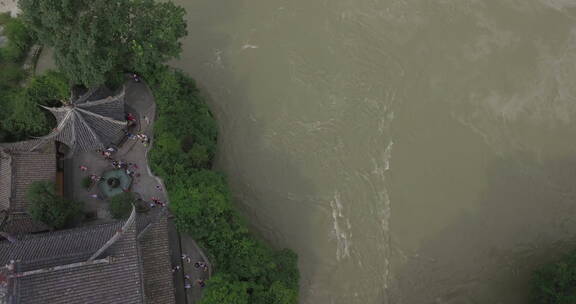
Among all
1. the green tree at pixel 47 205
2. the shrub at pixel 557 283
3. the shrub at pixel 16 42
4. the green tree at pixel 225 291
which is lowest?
the green tree at pixel 225 291

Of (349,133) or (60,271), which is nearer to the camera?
(60,271)

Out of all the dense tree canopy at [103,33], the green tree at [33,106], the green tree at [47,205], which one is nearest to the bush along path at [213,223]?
the dense tree canopy at [103,33]

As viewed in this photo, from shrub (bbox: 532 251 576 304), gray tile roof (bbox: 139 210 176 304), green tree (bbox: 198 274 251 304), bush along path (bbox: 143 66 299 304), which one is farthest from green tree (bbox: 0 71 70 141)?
shrub (bbox: 532 251 576 304)

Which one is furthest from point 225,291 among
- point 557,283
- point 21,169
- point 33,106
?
point 557,283

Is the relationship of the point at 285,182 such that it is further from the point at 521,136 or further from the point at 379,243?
the point at 521,136

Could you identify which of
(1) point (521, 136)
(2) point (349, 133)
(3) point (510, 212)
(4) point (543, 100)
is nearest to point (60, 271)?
(2) point (349, 133)

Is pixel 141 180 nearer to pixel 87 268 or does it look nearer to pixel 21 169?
pixel 21 169

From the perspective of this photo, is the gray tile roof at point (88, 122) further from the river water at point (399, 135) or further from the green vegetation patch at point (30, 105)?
the river water at point (399, 135)

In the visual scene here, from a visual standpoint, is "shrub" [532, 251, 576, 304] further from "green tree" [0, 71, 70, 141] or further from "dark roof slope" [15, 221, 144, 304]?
"green tree" [0, 71, 70, 141]
